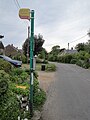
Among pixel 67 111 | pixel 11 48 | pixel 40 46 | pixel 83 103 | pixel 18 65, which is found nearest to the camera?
pixel 67 111

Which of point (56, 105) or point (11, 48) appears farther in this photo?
point (11, 48)

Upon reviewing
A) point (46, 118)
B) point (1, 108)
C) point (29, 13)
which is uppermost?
point (29, 13)

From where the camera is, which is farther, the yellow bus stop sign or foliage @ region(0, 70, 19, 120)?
the yellow bus stop sign

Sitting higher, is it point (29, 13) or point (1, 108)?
point (29, 13)

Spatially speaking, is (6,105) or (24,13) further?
(24,13)

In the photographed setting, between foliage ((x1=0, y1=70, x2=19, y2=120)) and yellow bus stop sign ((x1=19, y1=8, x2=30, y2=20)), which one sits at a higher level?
yellow bus stop sign ((x1=19, y1=8, x2=30, y2=20))

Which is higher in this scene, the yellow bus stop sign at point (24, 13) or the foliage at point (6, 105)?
the yellow bus stop sign at point (24, 13)

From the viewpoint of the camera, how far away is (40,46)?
68.2 meters

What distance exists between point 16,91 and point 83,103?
309cm

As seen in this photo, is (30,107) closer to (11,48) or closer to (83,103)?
(83,103)

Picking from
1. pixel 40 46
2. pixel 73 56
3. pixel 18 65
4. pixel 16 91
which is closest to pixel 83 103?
pixel 16 91

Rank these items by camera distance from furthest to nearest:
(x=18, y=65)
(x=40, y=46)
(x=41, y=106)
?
(x=40, y=46) < (x=18, y=65) < (x=41, y=106)

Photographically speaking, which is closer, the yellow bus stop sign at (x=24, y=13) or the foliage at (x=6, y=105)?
the foliage at (x=6, y=105)

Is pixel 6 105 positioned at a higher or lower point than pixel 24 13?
lower
